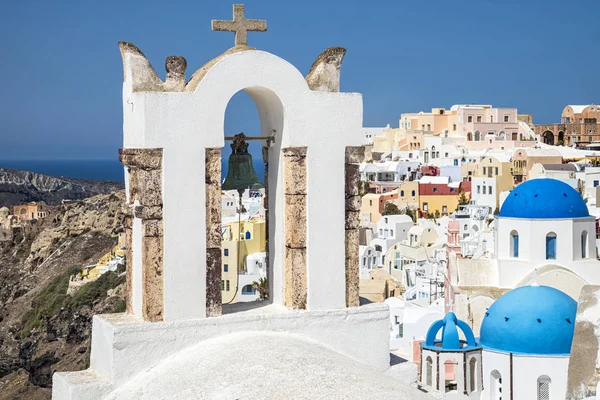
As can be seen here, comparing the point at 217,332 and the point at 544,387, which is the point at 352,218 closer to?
the point at 217,332

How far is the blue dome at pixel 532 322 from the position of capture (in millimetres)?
18031

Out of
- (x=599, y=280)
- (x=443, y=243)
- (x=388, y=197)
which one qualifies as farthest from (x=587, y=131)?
(x=599, y=280)

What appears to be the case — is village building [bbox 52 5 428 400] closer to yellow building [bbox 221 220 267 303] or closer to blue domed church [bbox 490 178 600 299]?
blue domed church [bbox 490 178 600 299]

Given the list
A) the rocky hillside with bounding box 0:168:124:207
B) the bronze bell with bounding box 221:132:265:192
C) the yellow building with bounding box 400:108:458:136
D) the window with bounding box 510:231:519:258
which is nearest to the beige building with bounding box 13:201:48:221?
the rocky hillside with bounding box 0:168:124:207

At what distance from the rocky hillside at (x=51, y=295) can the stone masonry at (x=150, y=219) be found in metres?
31.0

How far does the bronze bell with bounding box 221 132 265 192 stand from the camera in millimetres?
7832

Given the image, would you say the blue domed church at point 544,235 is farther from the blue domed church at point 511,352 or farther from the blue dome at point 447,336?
the blue dome at point 447,336

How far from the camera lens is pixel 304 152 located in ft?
24.1

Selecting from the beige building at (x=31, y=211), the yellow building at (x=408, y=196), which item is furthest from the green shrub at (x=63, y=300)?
A: the beige building at (x=31, y=211)

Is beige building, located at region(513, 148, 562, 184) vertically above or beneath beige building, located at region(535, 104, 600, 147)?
beneath

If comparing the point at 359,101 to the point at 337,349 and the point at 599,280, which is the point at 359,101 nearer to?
the point at 337,349

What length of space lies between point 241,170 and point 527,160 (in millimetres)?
49014

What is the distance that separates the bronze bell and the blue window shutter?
56.2 feet

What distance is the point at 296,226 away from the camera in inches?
289
